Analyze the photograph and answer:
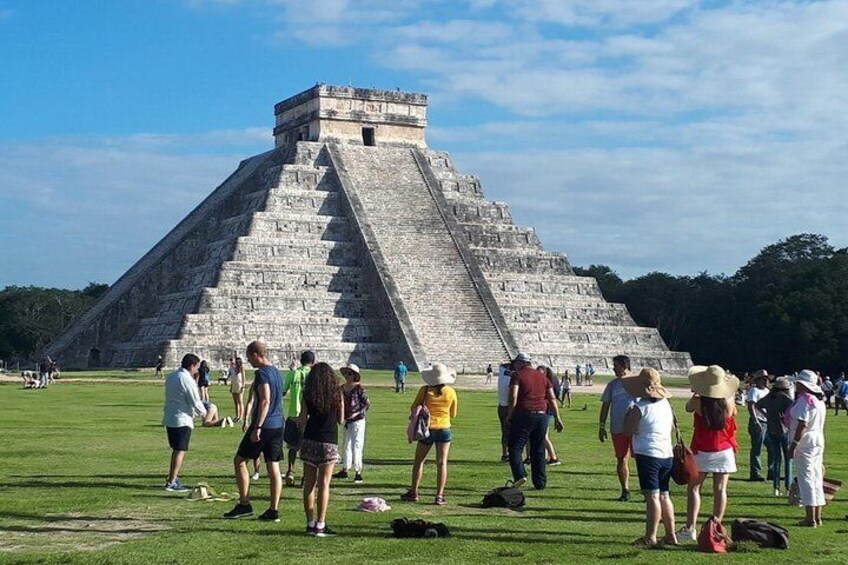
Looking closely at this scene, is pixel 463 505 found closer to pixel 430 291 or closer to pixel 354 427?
pixel 354 427

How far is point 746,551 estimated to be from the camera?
32.4 ft

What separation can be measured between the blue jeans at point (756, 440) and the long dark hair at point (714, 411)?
4.28 m

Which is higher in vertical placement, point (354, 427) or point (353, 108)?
point (353, 108)

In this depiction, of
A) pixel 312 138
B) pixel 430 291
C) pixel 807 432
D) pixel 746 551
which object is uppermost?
pixel 312 138

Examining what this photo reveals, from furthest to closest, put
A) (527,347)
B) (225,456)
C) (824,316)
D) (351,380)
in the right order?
(824,316) < (527,347) < (225,456) < (351,380)

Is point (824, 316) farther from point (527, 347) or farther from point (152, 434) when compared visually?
point (152, 434)

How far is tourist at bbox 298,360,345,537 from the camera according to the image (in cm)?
1027

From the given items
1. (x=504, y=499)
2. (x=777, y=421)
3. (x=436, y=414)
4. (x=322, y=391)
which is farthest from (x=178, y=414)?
(x=777, y=421)

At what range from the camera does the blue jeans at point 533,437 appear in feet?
43.3

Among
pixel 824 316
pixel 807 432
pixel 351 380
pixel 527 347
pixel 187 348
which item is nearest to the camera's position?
pixel 807 432

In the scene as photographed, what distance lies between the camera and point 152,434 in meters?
19.2

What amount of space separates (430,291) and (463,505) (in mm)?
33362

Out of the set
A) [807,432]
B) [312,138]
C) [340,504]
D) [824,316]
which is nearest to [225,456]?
[340,504]

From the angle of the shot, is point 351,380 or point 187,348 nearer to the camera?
point 351,380
